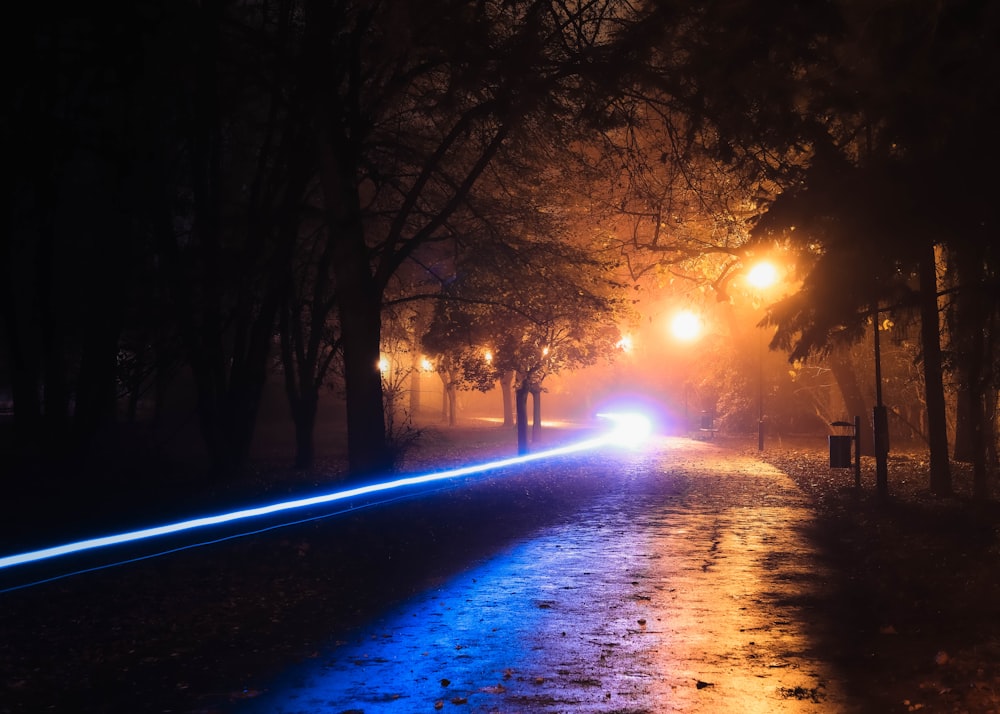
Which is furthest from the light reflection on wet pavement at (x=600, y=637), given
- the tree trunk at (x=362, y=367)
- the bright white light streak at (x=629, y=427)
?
the bright white light streak at (x=629, y=427)

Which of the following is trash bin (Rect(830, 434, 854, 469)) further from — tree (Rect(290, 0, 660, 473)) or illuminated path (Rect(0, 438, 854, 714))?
tree (Rect(290, 0, 660, 473))

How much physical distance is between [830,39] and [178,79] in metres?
12.9

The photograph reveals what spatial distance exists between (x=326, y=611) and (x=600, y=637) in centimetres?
295

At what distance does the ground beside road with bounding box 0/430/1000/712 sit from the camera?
21.4 feet

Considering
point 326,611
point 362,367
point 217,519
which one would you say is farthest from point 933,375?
point 217,519

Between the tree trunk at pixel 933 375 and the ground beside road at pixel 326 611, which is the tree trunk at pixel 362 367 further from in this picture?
the tree trunk at pixel 933 375

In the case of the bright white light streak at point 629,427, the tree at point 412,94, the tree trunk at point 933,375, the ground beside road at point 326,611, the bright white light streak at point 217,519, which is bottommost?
the bright white light streak at point 629,427

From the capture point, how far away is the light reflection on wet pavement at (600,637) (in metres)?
→ 6.15

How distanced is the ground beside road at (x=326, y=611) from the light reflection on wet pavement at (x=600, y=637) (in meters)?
0.34

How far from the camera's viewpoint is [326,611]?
919cm

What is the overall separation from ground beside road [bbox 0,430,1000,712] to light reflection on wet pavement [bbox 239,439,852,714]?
34 centimetres

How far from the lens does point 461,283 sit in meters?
23.3

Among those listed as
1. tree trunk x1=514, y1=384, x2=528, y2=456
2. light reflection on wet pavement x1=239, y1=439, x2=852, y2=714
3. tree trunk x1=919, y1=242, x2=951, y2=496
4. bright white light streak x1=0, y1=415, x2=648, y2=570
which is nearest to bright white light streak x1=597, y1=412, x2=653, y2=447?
tree trunk x1=514, y1=384, x2=528, y2=456

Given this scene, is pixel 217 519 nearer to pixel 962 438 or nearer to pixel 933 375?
pixel 933 375
